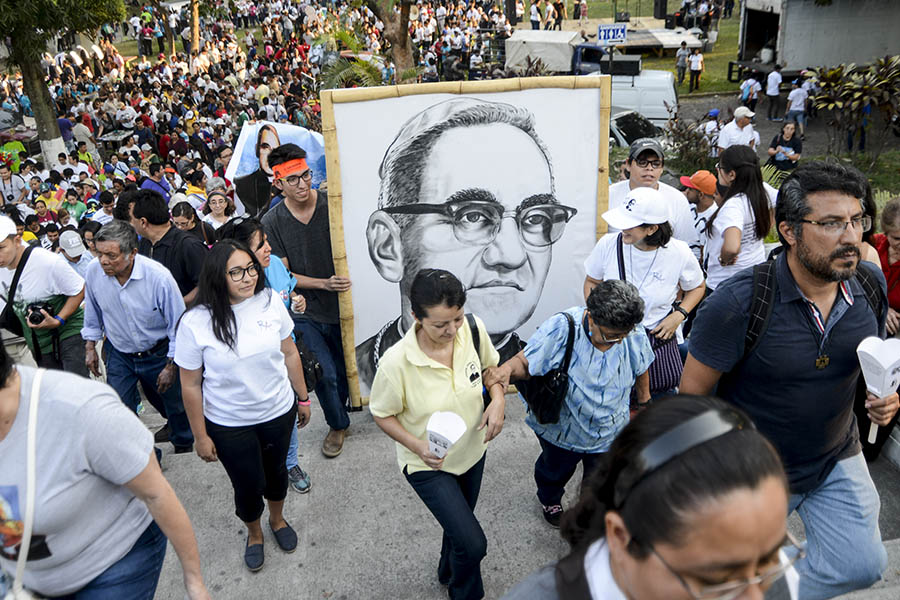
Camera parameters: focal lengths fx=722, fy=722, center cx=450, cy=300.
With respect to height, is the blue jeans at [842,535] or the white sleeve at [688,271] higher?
the white sleeve at [688,271]

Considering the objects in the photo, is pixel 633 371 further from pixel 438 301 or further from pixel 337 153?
pixel 337 153

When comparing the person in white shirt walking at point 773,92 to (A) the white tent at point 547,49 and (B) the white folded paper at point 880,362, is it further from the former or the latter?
(B) the white folded paper at point 880,362

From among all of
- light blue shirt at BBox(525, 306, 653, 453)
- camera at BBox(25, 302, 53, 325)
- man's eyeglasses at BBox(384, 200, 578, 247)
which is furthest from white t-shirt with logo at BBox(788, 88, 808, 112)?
camera at BBox(25, 302, 53, 325)

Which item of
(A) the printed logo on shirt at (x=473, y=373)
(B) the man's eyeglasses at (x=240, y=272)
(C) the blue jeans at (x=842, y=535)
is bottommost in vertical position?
(C) the blue jeans at (x=842, y=535)

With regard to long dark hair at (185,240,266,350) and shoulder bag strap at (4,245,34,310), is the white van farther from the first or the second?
long dark hair at (185,240,266,350)

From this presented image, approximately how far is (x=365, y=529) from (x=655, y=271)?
217 centimetres

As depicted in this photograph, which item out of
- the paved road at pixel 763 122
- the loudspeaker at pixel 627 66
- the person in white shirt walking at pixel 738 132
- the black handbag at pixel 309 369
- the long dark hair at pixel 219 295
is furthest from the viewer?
the paved road at pixel 763 122

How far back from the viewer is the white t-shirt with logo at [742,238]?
4750 millimetres

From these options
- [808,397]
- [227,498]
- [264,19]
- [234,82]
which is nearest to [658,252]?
[808,397]

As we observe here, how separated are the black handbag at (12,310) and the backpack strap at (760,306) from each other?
421cm

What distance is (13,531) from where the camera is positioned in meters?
2.12

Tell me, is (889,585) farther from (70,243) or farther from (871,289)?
(70,243)

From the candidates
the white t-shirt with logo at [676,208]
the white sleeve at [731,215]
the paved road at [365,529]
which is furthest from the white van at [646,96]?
the paved road at [365,529]

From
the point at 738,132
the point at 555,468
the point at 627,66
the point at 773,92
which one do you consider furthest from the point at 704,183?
the point at 773,92
